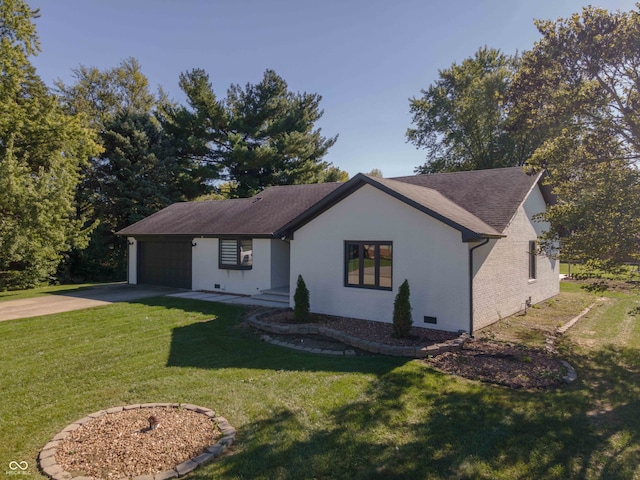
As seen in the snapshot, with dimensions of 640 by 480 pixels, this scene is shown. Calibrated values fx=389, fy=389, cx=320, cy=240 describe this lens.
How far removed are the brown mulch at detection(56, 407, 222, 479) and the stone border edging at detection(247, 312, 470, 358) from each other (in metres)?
3.72

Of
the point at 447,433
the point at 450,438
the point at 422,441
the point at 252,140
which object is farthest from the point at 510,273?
the point at 252,140

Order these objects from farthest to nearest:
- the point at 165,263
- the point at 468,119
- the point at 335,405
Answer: the point at 468,119, the point at 165,263, the point at 335,405

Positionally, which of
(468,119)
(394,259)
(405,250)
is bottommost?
(394,259)

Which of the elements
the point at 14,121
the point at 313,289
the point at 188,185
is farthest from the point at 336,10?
the point at 188,185

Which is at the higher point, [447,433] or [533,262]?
[533,262]

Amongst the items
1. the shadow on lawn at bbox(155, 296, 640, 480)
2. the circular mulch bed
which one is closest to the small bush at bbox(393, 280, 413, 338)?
the circular mulch bed

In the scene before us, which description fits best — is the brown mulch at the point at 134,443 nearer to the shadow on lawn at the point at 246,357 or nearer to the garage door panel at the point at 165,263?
the shadow on lawn at the point at 246,357

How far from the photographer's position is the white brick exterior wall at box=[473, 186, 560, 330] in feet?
32.8

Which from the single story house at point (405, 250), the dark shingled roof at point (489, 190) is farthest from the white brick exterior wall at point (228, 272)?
the dark shingled roof at point (489, 190)

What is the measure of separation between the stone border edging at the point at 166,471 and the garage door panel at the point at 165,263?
12833 millimetres

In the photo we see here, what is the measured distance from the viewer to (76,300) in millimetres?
15031

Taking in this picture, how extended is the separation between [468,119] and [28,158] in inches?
1169

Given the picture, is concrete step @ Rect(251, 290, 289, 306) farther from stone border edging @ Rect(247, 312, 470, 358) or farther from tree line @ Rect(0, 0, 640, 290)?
tree line @ Rect(0, 0, 640, 290)

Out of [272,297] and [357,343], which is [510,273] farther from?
[272,297]
